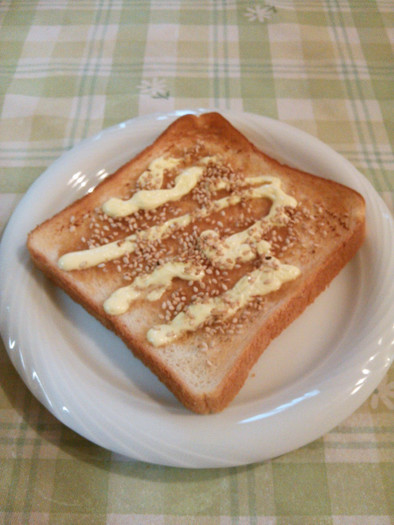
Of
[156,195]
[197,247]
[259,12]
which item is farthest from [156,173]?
[259,12]

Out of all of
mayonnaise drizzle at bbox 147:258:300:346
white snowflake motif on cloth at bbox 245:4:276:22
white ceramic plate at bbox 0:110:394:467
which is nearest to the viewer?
white ceramic plate at bbox 0:110:394:467

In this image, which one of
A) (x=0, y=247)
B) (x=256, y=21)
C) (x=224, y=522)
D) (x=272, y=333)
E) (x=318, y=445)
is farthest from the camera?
(x=256, y=21)

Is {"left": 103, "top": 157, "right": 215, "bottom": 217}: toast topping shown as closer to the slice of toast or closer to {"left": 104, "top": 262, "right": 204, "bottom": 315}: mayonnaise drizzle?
the slice of toast

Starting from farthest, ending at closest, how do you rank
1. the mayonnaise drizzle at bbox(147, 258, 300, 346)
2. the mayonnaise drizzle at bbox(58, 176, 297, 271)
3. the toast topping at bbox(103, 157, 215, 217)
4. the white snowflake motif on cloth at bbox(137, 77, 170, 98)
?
the white snowflake motif on cloth at bbox(137, 77, 170, 98), the toast topping at bbox(103, 157, 215, 217), the mayonnaise drizzle at bbox(58, 176, 297, 271), the mayonnaise drizzle at bbox(147, 258, 300, 346)

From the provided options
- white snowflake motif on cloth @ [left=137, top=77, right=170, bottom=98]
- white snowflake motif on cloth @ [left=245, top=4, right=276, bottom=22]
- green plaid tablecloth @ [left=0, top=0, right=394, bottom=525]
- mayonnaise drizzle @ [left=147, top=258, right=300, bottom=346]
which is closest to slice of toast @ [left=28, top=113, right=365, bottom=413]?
mayonnaise drizzle @ [left=147, top=258, right=300, bottom=346]

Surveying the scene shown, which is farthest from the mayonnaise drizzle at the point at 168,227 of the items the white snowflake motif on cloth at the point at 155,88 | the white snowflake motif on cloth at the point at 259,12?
the white snowflake motif on cloth at the point at 259,12

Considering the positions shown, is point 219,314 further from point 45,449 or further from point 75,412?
point 45,449

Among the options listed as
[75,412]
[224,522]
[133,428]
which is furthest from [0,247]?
[224,522]
